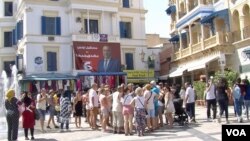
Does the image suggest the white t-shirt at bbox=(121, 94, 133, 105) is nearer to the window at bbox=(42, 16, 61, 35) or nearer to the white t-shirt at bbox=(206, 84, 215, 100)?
the white t-shirt at bbox=(206, 84, 215, 100)

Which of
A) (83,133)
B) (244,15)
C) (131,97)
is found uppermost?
(244,15)

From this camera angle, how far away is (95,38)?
3431cm

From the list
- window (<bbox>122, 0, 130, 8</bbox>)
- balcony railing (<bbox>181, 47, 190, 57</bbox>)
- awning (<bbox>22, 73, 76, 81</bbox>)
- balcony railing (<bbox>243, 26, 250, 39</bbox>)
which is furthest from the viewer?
window (<bbox>122, 0, 130, 8</bbox>)

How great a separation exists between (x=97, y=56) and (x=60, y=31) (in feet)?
13.9

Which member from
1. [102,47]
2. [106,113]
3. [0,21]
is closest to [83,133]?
[106,113]

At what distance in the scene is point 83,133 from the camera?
13.8 metres

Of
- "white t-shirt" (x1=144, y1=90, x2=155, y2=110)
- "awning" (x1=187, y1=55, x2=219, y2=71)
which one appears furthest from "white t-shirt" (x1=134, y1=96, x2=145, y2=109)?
"awning" (x1=187, y1=55, x2=219, y2=71)

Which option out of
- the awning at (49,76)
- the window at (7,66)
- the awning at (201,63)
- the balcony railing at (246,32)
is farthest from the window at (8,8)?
the balcony railing at (246,32)

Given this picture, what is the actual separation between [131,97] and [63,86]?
66.9ft

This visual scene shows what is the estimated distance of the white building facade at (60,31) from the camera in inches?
1287

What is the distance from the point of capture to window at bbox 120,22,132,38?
37062mm

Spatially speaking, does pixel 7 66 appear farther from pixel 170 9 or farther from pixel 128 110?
pixel 128 110

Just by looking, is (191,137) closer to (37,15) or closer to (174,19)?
(37,15)

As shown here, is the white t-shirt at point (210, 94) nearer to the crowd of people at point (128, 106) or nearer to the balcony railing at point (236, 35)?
the crowd of people at point (128, 106)
